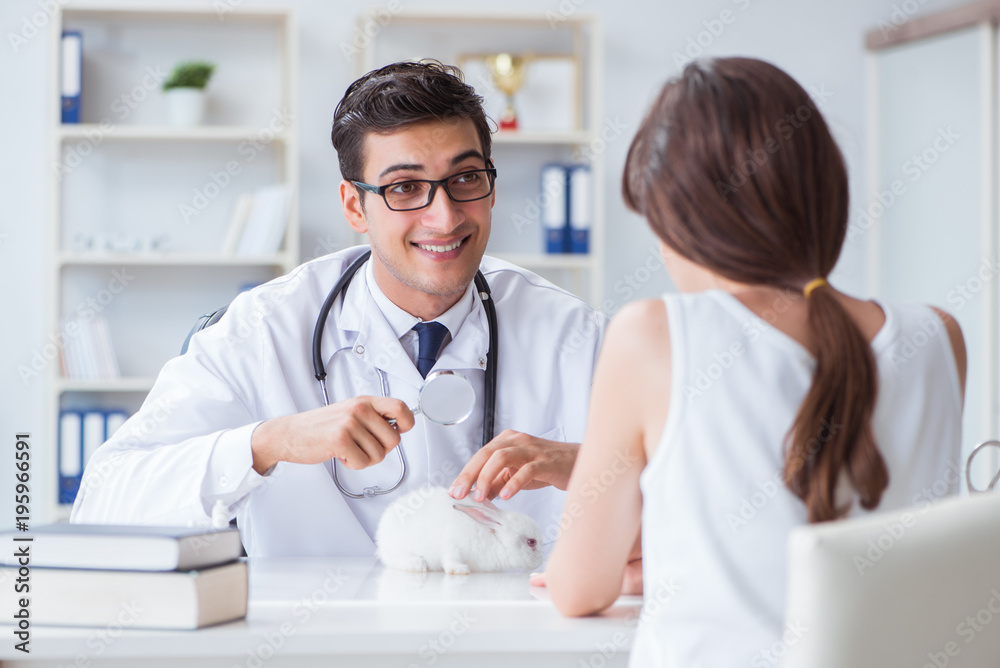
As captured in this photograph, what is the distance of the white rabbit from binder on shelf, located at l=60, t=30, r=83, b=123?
107 inches

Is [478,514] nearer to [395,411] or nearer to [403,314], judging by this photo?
[395,411]

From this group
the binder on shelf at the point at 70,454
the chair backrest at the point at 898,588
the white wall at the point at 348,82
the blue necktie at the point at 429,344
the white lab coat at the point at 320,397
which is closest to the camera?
the chair backrest at the point at 898,588

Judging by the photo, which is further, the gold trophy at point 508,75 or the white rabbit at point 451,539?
the gold trophy at point 508,75

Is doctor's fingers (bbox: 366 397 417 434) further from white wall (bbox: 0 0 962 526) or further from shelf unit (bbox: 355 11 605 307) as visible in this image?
white wall (bbox: 0 0 962 526)

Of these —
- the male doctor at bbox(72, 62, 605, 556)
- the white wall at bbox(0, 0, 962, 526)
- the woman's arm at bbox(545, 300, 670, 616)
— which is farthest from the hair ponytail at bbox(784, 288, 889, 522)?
the white wall at bbox(0, 0, 962, 526)

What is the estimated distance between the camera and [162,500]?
1546 millimetres

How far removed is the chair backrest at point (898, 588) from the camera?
76 cm

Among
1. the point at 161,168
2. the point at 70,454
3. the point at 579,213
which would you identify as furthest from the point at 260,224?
the point at 579,213

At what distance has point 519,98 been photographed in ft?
12.4

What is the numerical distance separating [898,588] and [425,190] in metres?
1.21

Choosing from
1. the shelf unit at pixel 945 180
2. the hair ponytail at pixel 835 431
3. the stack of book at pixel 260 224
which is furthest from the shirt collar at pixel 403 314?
the shelf unit at pixel 945 180

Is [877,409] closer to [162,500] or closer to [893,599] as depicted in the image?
[893,599]

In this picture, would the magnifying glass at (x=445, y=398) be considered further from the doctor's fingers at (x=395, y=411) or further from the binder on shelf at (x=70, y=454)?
the binder on shelf at (x=70, y=454)

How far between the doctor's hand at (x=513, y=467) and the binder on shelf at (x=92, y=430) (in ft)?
7.76
